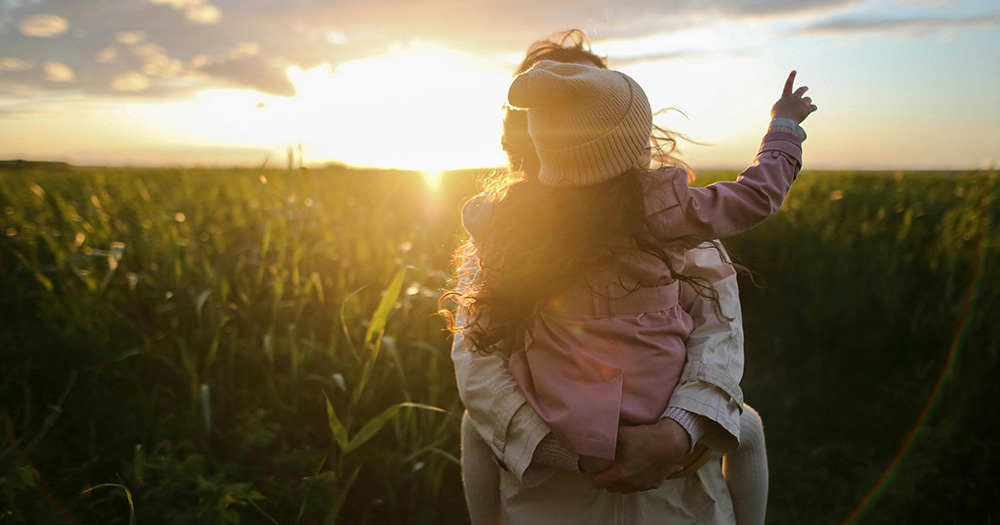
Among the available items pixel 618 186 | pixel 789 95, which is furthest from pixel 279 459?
pixel 789 95

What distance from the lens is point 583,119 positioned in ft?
3.92

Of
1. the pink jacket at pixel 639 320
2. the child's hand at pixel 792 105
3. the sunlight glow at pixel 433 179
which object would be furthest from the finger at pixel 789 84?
the sunlight glow at pixel 433 179

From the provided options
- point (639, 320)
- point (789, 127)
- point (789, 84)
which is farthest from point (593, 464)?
point (789, 84)

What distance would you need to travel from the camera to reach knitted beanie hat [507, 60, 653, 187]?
1188mm

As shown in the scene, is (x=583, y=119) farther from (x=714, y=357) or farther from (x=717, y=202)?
(x=714, y=357)

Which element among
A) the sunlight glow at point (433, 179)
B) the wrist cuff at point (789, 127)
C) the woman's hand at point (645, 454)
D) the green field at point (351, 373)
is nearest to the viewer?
the woman's hand at point (645, 454)

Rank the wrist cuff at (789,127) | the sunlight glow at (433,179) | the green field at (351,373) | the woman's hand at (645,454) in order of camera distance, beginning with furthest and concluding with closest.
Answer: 1. the sunlight glow at (433,179)
2. the green field at (351,373)
3. the wrist cuff at (789,127)
4. the woman's hand at (645,454)

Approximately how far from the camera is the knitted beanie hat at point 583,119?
1.19 meters

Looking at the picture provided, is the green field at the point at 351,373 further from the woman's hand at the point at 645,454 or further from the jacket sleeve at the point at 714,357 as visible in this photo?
the jacket sleeve at the point at 714,357

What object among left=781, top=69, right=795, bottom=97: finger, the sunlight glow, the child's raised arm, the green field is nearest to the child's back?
the child's raised arm

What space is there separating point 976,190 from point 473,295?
366 cm

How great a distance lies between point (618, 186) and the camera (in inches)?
49.2

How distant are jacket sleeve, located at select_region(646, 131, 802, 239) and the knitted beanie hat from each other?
4.2 inches

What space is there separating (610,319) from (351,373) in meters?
1.58
